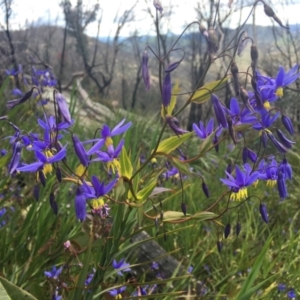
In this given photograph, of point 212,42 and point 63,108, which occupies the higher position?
point 212,42

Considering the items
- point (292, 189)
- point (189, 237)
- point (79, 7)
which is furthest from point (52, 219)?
point (79, 7)

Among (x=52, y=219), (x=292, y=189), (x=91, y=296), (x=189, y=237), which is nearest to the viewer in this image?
(x=91, y=296)

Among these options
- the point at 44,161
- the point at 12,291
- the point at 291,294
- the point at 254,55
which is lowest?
the point at 291,294

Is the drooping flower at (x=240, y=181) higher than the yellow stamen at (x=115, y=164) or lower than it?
lower

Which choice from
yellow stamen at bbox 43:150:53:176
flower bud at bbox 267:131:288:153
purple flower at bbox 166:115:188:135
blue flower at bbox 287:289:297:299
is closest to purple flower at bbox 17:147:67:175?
yellow stamen at bbox 43:150:53:176

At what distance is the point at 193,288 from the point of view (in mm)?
2105

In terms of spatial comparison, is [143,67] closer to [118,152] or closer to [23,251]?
[118,152]

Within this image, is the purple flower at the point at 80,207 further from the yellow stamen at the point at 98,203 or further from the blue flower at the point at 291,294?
the blue flower at the point at 291,294

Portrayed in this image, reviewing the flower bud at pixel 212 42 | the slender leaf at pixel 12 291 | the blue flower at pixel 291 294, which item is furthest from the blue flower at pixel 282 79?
the blue flower at pixel 291 294

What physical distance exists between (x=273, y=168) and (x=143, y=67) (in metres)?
0.46

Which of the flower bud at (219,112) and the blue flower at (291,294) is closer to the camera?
the flower bud at (219,112)

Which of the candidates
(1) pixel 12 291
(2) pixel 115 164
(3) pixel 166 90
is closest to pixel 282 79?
(3) pixel 166 90

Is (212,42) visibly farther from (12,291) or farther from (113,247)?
(12,291)

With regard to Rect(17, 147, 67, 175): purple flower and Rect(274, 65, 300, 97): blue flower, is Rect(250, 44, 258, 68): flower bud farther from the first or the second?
Rect(17, 147, 67, 175): purple flower
